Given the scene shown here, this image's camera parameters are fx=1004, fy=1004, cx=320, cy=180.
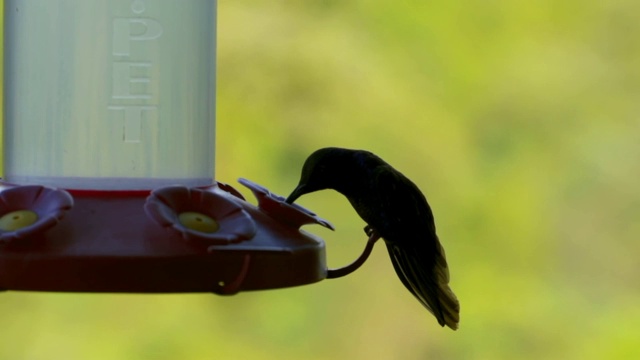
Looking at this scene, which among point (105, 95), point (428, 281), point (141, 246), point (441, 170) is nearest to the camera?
point (141, 246)

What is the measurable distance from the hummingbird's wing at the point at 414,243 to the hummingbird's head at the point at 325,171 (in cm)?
5

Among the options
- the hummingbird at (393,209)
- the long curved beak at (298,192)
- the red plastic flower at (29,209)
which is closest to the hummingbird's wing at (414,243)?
the hummingbird at (393,209)

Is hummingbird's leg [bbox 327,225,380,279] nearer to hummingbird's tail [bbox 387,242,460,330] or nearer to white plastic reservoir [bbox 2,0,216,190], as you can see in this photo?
hummingbird's tail [bbox 387,242,460,330]

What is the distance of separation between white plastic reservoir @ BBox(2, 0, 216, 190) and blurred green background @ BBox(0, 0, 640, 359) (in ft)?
3.14

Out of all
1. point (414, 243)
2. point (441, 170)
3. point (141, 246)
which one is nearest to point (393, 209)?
point (414, 243)

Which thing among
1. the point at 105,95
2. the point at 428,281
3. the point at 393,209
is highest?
the point at 105,95

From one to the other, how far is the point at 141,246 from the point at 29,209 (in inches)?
7.2

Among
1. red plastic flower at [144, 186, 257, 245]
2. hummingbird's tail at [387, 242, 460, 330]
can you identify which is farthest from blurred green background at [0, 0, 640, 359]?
red plastic flower at [144, 186, 257, 245]

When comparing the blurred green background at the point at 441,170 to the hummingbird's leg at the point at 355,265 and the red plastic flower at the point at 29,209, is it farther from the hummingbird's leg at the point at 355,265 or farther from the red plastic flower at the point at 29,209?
the red plastic flower at the point at 29,209

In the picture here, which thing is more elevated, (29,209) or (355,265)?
(29,209)

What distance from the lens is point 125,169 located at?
62.3 inches

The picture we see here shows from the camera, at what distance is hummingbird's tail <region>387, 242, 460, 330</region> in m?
1.68

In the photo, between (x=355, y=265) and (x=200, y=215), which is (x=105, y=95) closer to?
(x=200, y=215)

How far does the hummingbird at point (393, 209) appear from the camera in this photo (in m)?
1.65
